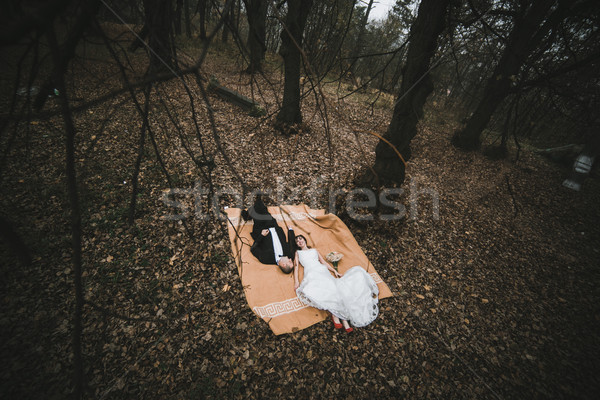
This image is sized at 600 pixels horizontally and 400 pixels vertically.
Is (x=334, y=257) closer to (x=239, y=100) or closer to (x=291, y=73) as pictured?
(x=291, y=73)

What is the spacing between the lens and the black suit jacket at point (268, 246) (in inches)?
132

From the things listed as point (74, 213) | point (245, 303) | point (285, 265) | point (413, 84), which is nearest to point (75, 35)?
point (74, 213)

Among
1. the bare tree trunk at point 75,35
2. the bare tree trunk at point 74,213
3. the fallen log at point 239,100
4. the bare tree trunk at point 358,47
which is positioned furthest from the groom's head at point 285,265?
the fallen log at point 239,100

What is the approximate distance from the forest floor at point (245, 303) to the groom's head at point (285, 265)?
67 centimetres

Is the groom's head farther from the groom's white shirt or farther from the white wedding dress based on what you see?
the white wedding dress

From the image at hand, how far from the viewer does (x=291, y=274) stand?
329cm

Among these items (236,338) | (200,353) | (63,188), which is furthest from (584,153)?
(63,188)

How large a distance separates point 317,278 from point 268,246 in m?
0.94

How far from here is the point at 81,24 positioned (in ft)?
2.42

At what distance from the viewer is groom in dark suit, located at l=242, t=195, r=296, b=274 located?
331 cm

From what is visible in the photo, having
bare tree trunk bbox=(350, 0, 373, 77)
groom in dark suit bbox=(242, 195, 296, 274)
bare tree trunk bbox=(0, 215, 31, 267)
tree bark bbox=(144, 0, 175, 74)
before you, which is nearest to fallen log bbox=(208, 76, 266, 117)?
bare tree trunk bbox=(350, 0, 373, 77)

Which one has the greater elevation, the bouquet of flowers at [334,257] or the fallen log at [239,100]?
the fallen log at [239,100]

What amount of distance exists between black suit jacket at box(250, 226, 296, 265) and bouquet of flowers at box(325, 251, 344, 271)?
0.58 metres

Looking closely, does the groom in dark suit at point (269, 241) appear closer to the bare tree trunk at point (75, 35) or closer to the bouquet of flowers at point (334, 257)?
the bouquet of flowers at point (334, 257)
